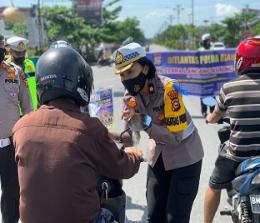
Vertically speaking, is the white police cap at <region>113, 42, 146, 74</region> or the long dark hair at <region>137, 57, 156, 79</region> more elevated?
the white police cap at <region>113, 42, 146, 74</region>

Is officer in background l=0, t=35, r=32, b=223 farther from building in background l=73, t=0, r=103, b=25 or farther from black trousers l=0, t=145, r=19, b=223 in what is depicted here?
building in background l=73, t=0, r=103, b=25

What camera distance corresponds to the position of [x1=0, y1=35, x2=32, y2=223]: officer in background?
13.8ft

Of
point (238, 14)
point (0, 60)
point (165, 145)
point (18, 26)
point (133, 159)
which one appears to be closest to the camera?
point (133, 159)

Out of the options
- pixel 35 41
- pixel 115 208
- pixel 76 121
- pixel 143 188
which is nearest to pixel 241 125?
pixel 115 208

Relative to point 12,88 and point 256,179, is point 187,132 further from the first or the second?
point 12,88

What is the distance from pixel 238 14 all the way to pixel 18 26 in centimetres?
3066

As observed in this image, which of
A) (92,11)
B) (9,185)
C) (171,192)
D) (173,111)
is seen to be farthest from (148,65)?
(92,11)

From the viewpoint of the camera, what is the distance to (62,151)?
217 cm

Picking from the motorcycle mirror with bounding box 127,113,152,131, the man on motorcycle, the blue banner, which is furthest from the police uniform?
the blue banner

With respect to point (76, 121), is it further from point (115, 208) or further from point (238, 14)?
point (238, 14)

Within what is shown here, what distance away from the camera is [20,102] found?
14.6 ft

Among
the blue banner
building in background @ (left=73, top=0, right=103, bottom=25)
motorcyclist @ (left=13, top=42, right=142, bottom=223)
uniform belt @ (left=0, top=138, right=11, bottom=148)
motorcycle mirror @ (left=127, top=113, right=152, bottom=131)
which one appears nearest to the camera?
motorcyclist @ (left=13, top=42, right=142, bottom=223)

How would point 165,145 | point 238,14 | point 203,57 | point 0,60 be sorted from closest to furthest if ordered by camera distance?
point 165,145 → point 0,60 → point 203,57 → point 238,14

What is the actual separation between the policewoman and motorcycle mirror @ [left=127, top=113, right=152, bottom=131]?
0.10m
